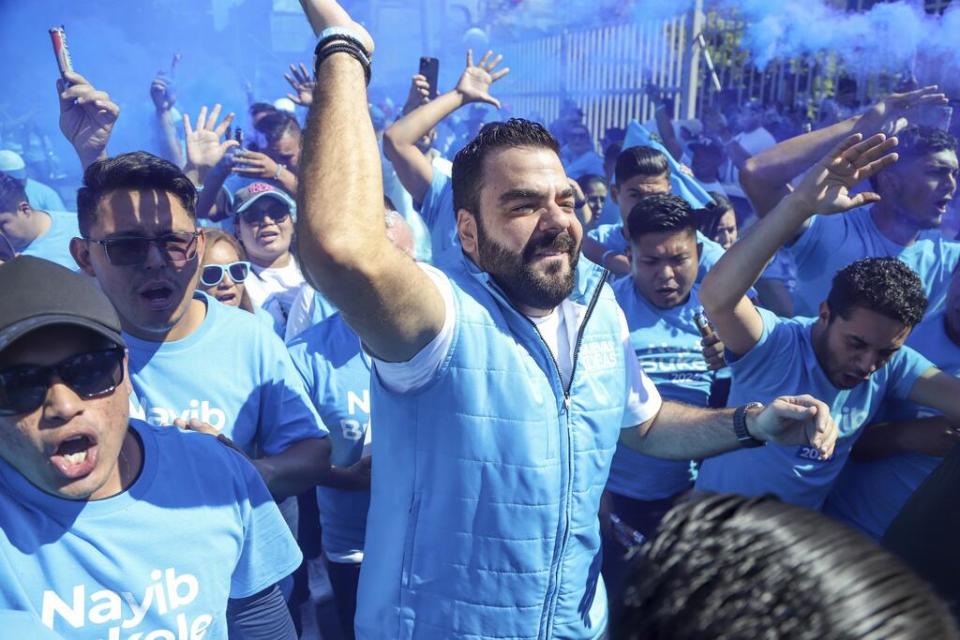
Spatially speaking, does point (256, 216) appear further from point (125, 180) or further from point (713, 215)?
point (713, 215)

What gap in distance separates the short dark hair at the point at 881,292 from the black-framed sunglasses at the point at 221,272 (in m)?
2.36

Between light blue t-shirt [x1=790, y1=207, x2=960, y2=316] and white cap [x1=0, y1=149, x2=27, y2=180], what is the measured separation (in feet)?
15.1

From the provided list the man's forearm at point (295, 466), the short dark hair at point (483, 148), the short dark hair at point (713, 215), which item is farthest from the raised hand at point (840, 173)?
the short dark hair at point (713, 215)

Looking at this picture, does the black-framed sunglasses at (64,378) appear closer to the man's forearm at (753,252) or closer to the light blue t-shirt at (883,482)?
the man's forearm at (753,252)

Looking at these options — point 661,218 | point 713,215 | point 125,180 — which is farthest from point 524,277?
point 713,215

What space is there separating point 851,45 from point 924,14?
2.46 ft

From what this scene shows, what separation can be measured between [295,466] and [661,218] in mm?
2027

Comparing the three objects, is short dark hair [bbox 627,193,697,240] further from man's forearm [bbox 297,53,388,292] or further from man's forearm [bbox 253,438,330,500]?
man's forearm [bbox 297,53,388,292]

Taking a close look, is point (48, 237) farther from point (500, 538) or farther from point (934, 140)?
point (934, 140)

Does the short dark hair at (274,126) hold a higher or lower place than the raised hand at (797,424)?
higher

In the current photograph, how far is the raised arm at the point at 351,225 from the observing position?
1.33 meters

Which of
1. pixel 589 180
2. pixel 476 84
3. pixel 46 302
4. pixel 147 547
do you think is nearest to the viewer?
pixel 46 302

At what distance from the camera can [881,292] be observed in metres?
2.51

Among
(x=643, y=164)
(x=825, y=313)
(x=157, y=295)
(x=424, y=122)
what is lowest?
(x=825, y=313)
